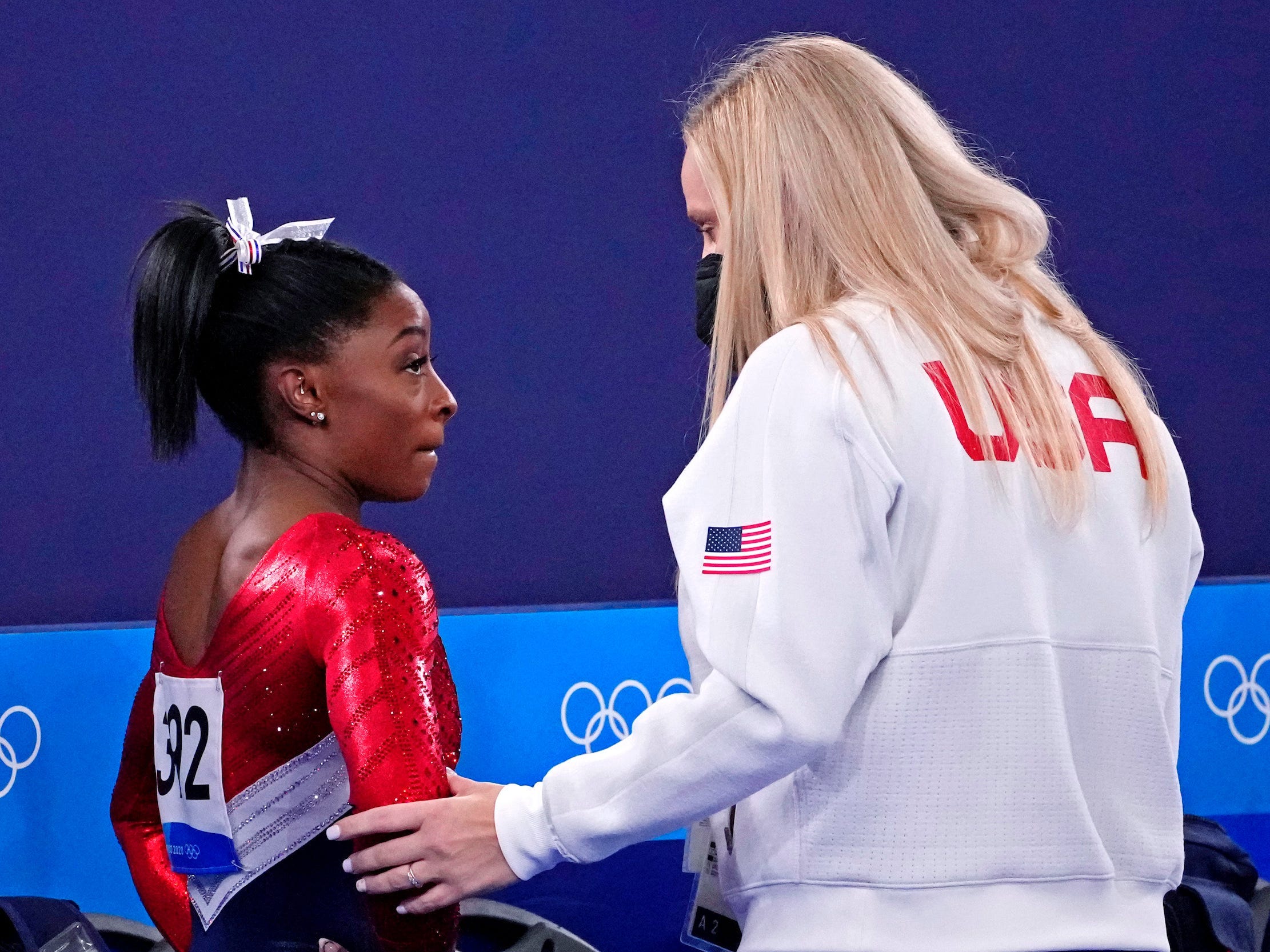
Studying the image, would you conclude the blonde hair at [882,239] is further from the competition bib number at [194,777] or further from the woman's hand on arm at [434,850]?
the competition bib number at [194,777]

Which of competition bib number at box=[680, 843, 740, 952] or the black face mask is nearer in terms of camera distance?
competition bib number at box=[680, 843, 740, 952]

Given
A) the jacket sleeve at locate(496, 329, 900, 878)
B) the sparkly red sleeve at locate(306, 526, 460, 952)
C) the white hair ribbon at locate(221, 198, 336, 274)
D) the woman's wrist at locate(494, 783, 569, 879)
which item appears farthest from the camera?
the white hair ribbon at locate(221, 198, 336, 274)

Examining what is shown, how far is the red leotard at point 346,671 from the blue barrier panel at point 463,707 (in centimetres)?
121

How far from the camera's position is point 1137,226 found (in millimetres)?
3453

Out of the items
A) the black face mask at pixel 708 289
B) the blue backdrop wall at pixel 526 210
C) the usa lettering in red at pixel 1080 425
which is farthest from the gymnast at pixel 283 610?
the blue backdrop wall at pixel 526 210

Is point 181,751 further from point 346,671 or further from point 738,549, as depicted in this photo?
point 738,549

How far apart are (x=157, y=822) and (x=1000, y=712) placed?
1.17 metres

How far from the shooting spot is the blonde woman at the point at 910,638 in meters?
1.15

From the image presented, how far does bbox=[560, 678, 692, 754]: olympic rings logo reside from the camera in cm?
281

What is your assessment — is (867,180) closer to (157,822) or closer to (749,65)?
(749,65)

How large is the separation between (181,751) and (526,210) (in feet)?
6.13

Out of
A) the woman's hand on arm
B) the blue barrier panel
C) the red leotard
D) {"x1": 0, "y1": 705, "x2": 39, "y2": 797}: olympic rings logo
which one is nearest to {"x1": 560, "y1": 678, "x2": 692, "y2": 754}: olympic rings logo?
the blue barrier panel

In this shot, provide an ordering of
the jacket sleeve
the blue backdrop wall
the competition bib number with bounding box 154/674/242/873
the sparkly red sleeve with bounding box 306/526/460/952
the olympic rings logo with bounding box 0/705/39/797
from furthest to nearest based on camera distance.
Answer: the blue backdrop wall → the olympic rings logo with bounding box 0/705/39/797 → the competition bib number with bounding box 154/674/242/873 → the sparkly red sleeve with bounding box 306/526/460/952 → the jacket sleeve

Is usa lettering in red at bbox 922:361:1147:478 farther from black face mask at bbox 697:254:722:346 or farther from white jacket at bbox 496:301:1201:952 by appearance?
black face mask at bbox 697:254:722:346
